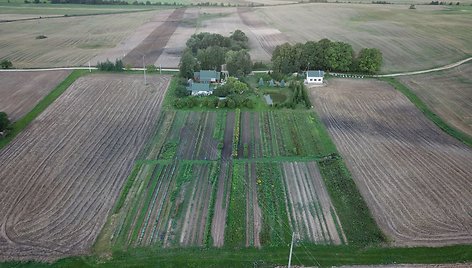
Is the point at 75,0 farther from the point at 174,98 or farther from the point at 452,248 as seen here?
the point at 452,248

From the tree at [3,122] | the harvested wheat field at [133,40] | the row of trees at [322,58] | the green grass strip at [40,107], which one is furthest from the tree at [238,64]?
the tree at [3,122]

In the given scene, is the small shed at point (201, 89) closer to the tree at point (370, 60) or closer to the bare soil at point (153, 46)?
the bare soil at point (153, 46)

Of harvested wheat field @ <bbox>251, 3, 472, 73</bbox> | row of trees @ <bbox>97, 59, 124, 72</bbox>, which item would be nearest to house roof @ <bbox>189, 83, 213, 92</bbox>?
row of trees @ <bbox>97, 59, 124, 72</bbox>

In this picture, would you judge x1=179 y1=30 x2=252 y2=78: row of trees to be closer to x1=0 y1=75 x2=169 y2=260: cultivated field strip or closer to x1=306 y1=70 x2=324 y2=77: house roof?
x1=0 y1=75 x2=169 y2=260: cultivated field strip

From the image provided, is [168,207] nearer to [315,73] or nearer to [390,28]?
[315,73]

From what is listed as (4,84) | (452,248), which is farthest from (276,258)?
(4,84)

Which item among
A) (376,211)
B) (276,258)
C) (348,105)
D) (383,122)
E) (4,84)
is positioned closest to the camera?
(276,258)
